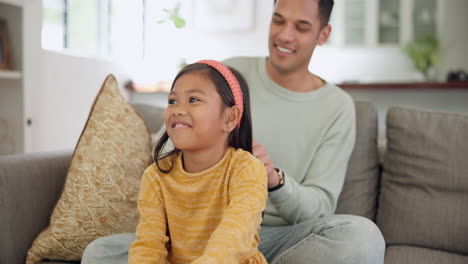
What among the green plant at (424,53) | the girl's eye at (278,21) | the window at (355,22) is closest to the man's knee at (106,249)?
the girl's eye at (278,21)

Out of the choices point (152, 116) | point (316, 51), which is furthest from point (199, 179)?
point (316, 51)

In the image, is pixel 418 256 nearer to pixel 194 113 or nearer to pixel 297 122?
pixel 297 122

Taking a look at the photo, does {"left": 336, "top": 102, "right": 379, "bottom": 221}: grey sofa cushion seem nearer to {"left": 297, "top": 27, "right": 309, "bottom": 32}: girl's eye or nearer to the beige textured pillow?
{"left": 297, "top": 27, "right": 309, "bottom": 32}: girl's eye

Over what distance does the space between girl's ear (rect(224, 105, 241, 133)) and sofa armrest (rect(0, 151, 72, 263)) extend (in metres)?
0.75

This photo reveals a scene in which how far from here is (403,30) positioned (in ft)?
22.4

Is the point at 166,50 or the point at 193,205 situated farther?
the point at 166,50

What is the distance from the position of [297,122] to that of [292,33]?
0.98 ft

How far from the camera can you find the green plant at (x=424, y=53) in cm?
596

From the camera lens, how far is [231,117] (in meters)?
1.07

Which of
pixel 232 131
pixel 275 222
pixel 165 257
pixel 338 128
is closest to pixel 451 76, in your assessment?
pixel 338 128

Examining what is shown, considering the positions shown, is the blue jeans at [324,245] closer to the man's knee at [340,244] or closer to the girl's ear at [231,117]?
the man's knee at [340,244]

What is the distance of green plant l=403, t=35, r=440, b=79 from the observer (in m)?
5.96

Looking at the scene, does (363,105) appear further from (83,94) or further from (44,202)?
(83,94)

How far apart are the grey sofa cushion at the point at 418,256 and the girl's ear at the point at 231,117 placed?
2.42ft
